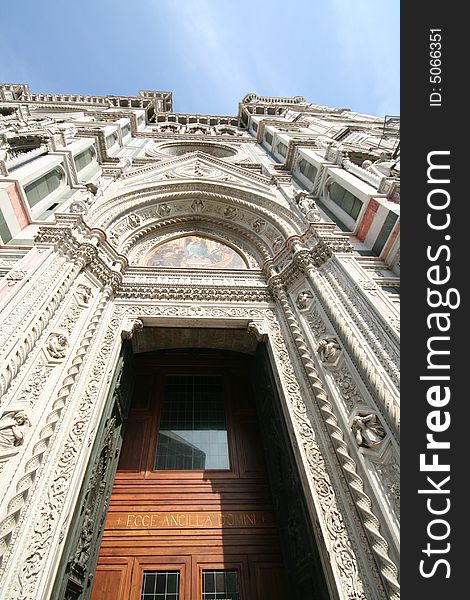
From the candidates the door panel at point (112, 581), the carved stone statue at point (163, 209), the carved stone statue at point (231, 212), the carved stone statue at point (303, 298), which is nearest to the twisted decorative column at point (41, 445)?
the door panel at point (112, 581)

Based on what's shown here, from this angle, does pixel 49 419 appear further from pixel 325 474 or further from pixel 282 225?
pixel 282 225

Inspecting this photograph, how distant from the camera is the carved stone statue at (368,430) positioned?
385cm

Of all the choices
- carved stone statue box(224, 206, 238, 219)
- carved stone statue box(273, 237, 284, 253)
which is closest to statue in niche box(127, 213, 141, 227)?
carved stone statue box(224, 206, 238, 219)

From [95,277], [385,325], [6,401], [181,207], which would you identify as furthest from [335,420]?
[181,207]

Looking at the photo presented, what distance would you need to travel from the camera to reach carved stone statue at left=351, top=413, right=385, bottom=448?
3850 mm

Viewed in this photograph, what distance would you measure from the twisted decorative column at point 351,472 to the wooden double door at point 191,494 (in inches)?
98.1

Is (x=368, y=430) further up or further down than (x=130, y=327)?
further down

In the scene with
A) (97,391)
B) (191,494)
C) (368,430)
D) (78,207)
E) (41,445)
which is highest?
(78,207)

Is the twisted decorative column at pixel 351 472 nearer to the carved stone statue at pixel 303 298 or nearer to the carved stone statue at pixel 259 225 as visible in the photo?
the carved stone statue at pixel 303 298

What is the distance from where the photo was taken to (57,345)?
4.94m

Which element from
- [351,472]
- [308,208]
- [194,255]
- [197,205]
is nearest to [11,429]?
[351,472]

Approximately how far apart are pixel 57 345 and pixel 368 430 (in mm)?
4696

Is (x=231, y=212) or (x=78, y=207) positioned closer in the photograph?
(x=78, y=207)

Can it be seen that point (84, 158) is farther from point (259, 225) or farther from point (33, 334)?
point (33, 334)
